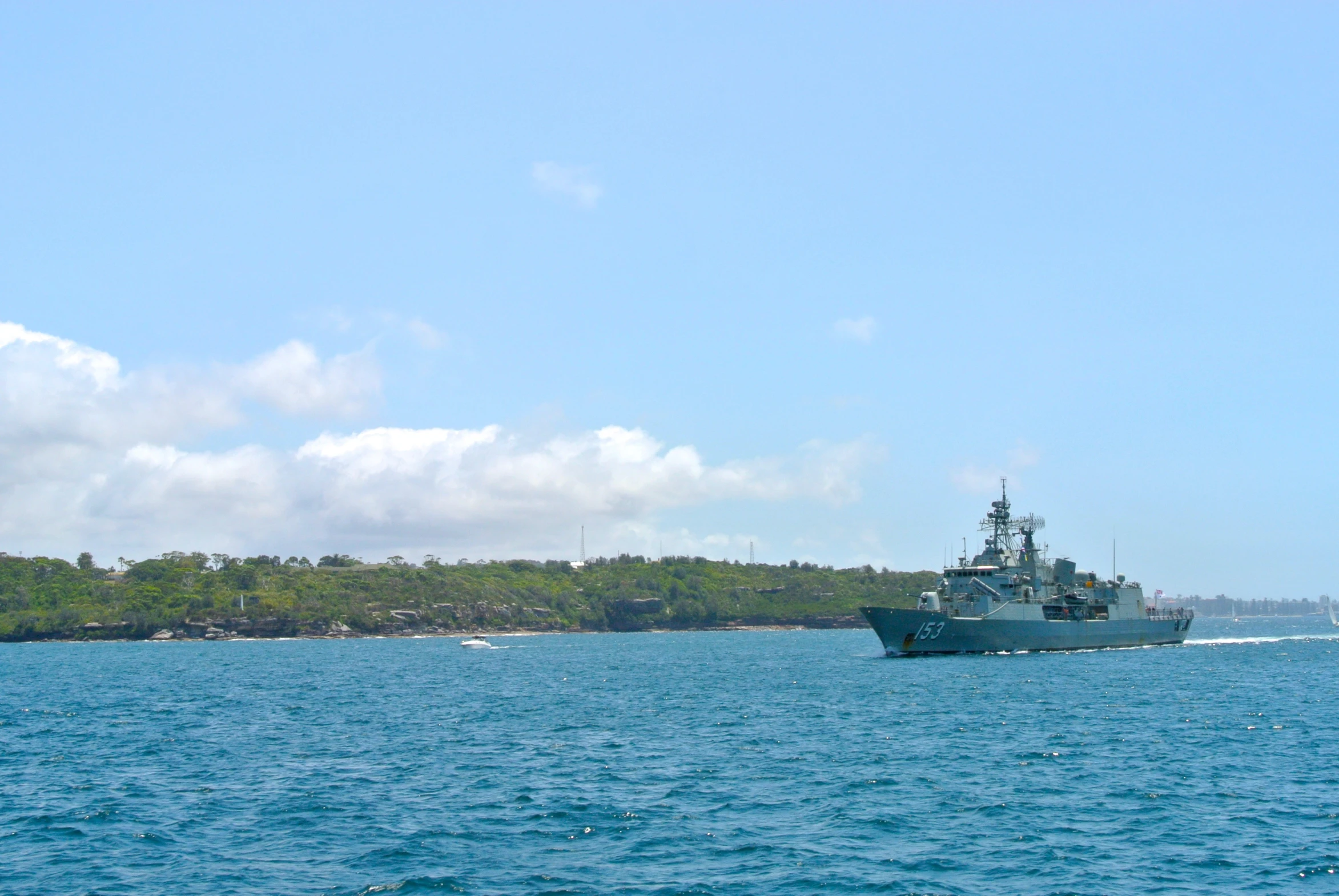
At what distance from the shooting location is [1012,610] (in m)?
104

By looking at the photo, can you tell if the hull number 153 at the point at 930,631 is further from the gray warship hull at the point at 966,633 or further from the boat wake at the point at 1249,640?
the boat wake at the point at 1249,640

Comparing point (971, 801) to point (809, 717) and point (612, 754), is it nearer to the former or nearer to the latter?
point (612, 754)

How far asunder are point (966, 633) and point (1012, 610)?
6.55m

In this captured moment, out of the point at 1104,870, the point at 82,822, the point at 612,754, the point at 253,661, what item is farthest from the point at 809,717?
the point at 253,661

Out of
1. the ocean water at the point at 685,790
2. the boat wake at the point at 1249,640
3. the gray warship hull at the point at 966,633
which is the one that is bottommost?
the boat wake at the point at 1249,640

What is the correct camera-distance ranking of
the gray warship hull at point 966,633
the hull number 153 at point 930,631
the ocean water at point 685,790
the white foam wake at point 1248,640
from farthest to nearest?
the white foam wake at point 1248,640, the hull number 153 at point 930,631, the gray warship hull at point 966,633, the ocean water at point 685,790

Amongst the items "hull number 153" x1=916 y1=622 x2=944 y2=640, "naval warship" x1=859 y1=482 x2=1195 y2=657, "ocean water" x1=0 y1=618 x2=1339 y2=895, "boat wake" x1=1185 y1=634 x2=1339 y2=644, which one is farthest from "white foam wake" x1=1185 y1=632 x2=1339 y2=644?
"ocean water" x1=0 y1=618 x2=1339 y2=895

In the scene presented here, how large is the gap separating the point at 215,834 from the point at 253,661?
10453cm

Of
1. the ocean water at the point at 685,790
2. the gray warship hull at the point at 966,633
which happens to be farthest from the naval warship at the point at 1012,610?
the ocean water at the point at 685,790

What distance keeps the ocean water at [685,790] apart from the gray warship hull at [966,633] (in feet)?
74.2

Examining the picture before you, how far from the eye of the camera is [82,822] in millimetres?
32812

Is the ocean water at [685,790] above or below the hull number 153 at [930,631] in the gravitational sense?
below

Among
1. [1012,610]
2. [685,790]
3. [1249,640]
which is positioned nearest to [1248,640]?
[1249,640]

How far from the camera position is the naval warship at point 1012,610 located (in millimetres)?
100812
